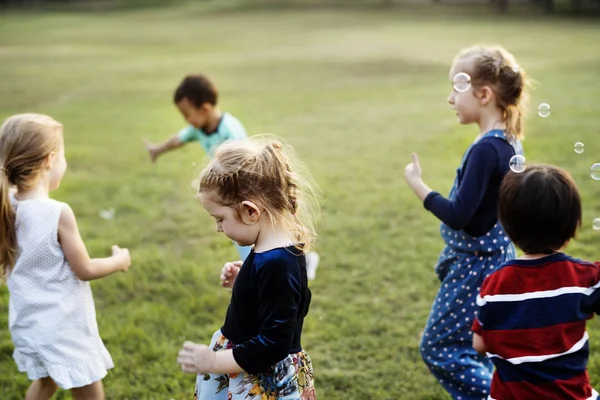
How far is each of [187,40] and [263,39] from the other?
9.15ft

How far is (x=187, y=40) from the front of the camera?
82.1 feet

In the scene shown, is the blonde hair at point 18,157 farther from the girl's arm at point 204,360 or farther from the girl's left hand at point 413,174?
the girl's left hand at point 413,174

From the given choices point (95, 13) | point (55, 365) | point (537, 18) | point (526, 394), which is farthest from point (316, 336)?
point (95, 13)

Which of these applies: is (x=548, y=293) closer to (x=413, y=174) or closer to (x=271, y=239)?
(x=271, y=239)

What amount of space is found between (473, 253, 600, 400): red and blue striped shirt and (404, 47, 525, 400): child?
888 mm

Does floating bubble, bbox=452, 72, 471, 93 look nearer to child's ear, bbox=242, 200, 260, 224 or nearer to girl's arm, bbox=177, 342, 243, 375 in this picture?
child's ear, bbox=242, 200, 260, 224

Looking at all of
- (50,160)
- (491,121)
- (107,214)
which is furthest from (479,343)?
(107,214)

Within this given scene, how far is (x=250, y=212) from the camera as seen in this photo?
229 cm

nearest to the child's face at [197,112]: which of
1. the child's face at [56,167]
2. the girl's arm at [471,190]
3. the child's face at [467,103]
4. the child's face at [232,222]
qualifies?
the child's face at [56,167]

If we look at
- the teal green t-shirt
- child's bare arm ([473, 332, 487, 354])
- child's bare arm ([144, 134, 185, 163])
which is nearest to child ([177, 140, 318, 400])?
child's bare arm ([473, 332, 487, 354])

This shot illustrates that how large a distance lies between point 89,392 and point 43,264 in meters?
0.58

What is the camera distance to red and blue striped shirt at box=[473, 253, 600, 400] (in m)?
2.15

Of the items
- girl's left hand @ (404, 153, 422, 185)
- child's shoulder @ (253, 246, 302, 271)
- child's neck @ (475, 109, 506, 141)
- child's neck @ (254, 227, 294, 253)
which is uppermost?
child's neck @ (475, 109, 506, 141)

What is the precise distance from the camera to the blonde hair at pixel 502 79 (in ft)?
10.2
